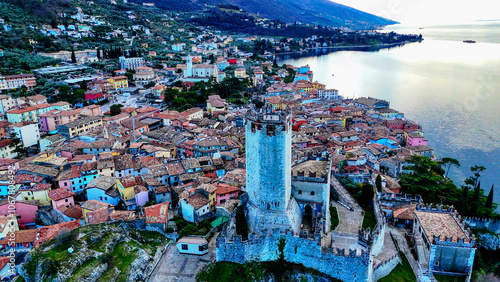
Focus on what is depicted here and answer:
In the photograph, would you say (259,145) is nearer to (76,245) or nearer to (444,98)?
(76,245)

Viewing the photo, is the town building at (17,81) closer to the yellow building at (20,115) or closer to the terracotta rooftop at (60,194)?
the yellow building at (20,115)

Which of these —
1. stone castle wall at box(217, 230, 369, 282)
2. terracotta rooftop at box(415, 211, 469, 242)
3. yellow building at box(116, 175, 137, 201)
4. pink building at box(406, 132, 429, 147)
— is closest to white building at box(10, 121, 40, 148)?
yellow building at box(116, 175, 137, 201)

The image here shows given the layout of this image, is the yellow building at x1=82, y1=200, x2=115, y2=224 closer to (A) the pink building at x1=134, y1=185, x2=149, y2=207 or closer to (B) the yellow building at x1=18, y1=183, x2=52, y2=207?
(A) the pink building at x1=134, y1=185, x2=149, y2=207

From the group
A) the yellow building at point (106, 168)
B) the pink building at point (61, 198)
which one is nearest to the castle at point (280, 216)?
the pink building at point (61, 198)

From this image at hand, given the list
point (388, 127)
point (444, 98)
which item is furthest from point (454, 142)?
point (444, 98)

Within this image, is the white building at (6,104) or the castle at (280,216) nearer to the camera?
the castle at (280,216)

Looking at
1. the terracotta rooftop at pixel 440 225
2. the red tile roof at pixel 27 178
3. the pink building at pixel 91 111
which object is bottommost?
the terracotta rooftop at pixel 440 225

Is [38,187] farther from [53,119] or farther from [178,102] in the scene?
[178,102]
